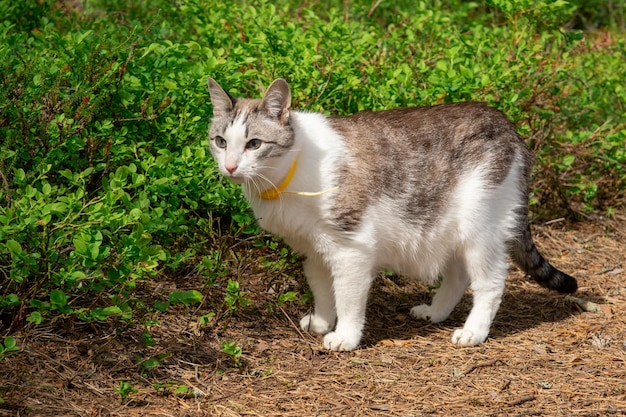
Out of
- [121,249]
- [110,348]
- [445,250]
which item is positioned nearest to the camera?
[121,249]

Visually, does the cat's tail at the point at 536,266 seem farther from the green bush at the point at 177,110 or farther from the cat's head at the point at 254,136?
the cat's head at the point at 254,136

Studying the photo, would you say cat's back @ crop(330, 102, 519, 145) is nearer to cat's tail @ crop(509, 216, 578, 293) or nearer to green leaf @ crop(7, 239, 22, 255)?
cat's tail @ crop(509, 216, 578, 293)

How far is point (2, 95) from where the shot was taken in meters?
4.50

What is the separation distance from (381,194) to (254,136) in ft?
Answer: 2.65

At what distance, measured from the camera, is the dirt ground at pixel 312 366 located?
3910 mm

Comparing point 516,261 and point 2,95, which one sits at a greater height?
point 2,95

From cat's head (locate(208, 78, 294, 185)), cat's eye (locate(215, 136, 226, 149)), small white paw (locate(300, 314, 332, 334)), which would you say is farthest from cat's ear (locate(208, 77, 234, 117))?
small white paw (locate(300, 314, 332, 334))

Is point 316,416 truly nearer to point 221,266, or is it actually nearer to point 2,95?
point 221,266

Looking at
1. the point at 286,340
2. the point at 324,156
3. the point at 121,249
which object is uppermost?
the point at 324,156

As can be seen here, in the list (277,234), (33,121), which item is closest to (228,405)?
(277,234)

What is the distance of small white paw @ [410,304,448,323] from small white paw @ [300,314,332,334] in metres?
0.64

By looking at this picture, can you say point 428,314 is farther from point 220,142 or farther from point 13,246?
point 13,246

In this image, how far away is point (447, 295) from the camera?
5242mm

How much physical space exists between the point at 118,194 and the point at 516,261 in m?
2.64
